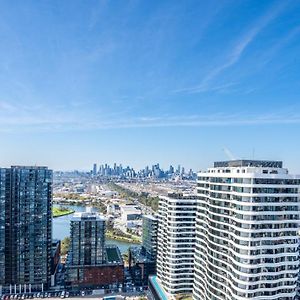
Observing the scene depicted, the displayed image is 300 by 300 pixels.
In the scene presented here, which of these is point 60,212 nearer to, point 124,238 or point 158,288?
point 124,238

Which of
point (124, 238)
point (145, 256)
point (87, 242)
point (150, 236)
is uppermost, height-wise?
point (87, 242)

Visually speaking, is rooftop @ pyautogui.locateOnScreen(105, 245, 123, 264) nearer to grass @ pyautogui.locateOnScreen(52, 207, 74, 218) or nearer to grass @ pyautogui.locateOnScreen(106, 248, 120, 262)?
grass @ pyautogui.locateOnScreen(106, 248, 120, 262)

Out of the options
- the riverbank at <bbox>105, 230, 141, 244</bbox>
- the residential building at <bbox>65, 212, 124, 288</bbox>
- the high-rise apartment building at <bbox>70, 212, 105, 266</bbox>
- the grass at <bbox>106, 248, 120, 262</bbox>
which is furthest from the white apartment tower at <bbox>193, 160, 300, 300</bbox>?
the riverbank at <bbox>105, 230, 141, 244</bbox>

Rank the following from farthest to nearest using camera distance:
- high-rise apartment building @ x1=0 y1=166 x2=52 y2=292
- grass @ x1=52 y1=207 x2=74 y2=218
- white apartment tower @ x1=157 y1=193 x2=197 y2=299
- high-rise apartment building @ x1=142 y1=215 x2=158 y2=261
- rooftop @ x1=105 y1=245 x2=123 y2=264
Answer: grass @ x1=52 y1=207 x2=74 y2=218 → high-rise apartment building @ x1=142 y1=215 x2=158 y2=261 → rooftop @ x1=105 y1=245 x2=123 y2=264 → high-rise apartment building @ x1=0 y1=166 x2=52 y2=292 → white apartment tower @ x1=157 y1=193 x2=197 y2=299

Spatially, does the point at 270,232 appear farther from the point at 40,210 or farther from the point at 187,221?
the point at 40,210

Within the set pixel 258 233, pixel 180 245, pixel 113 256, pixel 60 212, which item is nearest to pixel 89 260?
pixel 113 256
